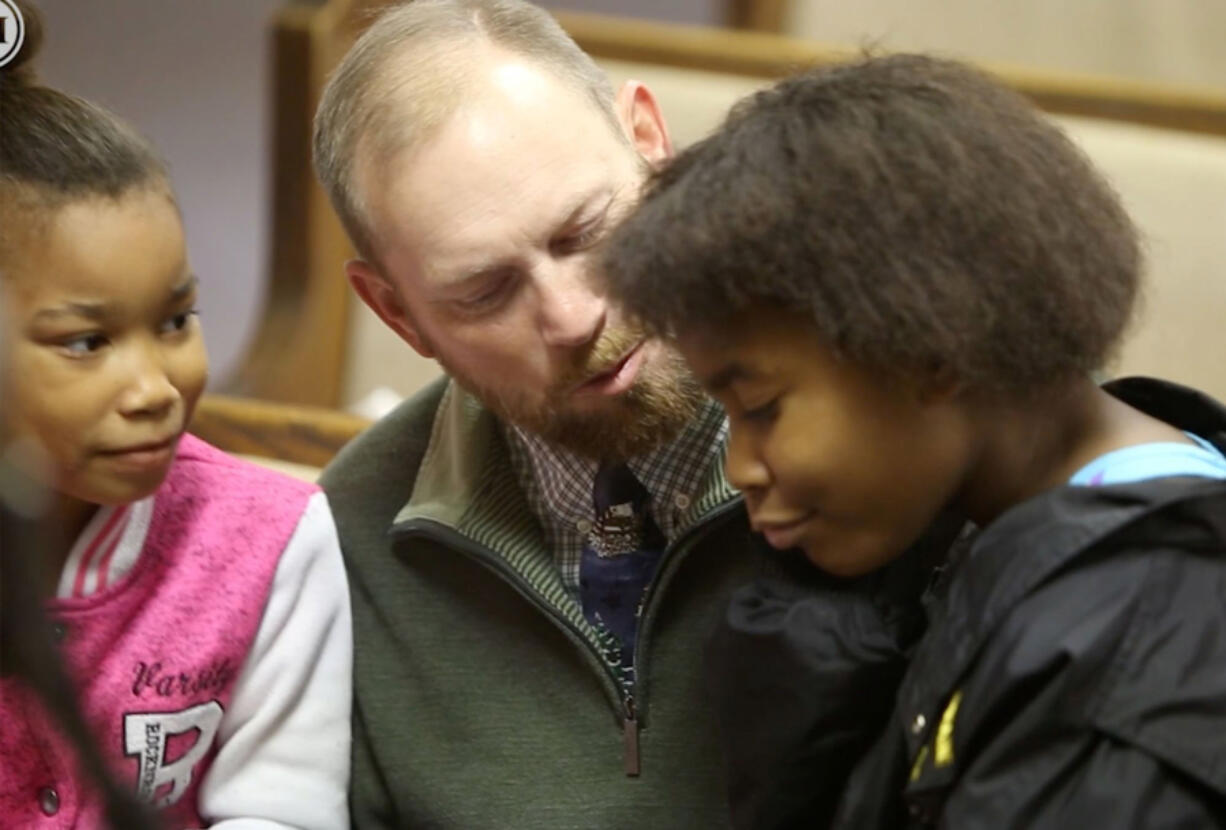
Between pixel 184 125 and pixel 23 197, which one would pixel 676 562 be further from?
pixel 184 125

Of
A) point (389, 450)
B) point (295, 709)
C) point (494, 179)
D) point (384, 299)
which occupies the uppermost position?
point (494, 179)

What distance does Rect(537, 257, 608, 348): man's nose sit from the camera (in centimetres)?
100

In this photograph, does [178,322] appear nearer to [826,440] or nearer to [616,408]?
[616,408]

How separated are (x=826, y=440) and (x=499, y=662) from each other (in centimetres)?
43

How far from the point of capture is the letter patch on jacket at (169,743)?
967mm

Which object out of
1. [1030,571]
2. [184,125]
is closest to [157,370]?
[1030,571]

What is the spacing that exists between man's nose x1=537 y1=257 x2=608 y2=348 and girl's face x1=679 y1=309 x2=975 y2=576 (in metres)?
0.23

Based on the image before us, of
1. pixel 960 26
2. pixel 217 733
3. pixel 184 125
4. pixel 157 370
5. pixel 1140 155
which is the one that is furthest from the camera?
pixel 184 125

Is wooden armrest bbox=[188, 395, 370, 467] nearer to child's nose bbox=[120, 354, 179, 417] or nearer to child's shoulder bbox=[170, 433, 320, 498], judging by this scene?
child's shoulder bbox=[170, 433, 320, 498]

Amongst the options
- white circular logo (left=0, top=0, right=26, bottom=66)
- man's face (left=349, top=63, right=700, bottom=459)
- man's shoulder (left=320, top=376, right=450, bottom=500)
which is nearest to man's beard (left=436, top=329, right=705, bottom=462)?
man's face (left=349, top=63, right=700, bottom=459)

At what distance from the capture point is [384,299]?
1153 millimetres

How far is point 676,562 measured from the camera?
1034 millimetres

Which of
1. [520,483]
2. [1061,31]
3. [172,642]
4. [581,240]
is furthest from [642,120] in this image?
[1061,31]

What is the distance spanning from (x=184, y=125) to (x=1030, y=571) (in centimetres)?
234
